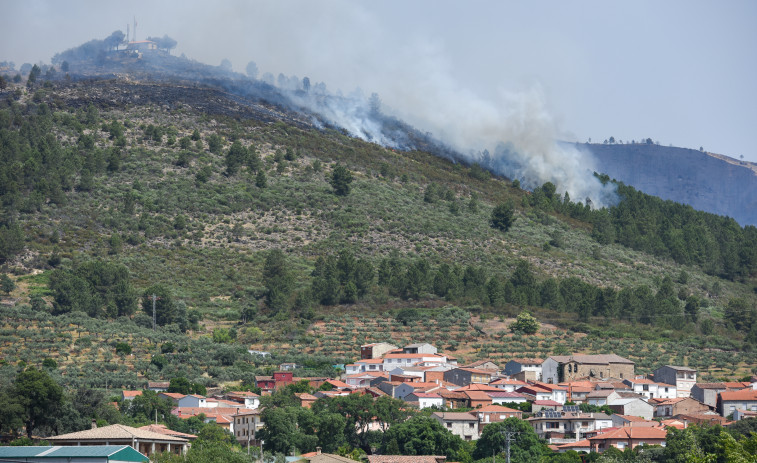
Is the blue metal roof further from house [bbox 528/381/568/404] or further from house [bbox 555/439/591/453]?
house [bbox 528/381/568/404]

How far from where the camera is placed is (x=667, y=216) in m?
161

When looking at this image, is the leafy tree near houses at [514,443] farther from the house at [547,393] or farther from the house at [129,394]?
the house at [129,394]

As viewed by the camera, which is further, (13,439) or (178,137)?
(178,137)

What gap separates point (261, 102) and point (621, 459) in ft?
396

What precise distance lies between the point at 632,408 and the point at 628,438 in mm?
11850

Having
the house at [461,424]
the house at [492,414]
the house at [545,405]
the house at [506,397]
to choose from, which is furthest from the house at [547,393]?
the house at [461,424]

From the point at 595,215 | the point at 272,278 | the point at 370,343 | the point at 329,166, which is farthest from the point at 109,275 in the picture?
the point at 595,215

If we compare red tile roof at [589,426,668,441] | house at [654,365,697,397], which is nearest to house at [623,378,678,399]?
house at [654,365,697,397]

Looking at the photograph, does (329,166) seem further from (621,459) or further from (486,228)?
(621,459)

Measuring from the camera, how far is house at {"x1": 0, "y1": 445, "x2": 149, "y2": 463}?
48625 mm

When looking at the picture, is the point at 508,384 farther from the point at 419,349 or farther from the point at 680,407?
the point at 419,349

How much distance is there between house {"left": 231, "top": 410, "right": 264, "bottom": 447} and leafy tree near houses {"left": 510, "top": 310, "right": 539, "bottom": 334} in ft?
119

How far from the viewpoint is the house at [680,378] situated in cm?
8750

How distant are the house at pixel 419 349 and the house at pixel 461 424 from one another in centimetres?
2078
